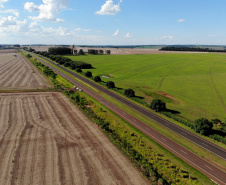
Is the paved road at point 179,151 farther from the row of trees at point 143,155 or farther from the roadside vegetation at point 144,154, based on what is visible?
the row of trees at point 143,155

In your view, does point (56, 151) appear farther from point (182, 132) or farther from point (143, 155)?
point (182, 132)

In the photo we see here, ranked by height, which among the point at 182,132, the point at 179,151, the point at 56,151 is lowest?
the point at 179,151

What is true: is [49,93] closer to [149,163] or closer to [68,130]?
[68,130]

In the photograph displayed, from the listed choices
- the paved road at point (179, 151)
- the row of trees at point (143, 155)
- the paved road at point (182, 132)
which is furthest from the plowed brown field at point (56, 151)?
the paved road at point (182, 132)

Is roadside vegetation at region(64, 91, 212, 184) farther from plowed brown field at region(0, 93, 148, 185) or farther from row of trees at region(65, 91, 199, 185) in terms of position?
plowed brown field at region(0, 93, 148, 185)

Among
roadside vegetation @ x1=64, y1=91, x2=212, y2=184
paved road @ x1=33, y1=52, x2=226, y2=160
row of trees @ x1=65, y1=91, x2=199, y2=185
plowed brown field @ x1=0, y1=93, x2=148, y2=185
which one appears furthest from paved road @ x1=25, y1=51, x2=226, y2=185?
plowed brown field @ x1=0, y1=93, x2=148, y2=185

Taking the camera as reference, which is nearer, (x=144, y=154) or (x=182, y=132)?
(x=144, y=154)

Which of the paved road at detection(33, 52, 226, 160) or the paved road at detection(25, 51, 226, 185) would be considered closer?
the paved road at detection(25, 51, 226, 185)

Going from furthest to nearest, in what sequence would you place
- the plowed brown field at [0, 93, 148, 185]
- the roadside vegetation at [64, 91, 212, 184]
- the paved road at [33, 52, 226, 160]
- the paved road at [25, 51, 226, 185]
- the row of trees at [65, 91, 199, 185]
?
the paved road at [33, 52, 226, 160] < the paved road at [25, 51, 226, 185] < the roadside vegetation at [64, 91, 212, 184] < the row of trees at [65, 91, 199, 185] < the plowed brown field at [0, 93, 148, 185]

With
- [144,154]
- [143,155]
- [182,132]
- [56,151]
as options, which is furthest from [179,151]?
[56,151]
